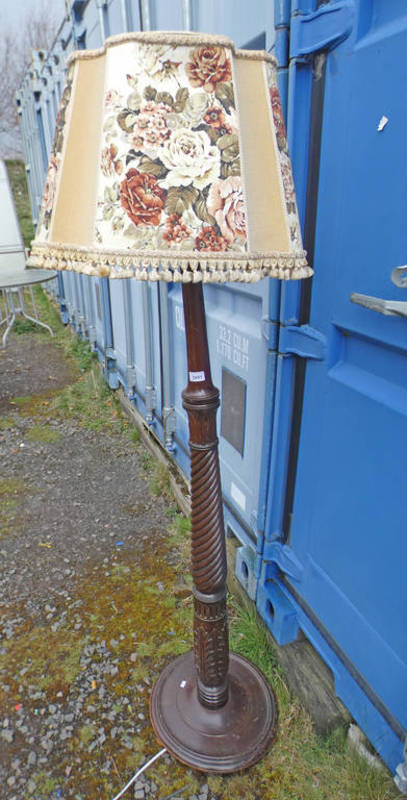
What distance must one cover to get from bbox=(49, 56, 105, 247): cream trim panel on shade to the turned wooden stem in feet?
1.19

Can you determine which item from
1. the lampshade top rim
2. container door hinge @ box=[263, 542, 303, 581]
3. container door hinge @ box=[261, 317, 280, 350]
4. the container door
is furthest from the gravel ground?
the lampshade top rim

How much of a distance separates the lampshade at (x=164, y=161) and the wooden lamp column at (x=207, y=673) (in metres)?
0.35

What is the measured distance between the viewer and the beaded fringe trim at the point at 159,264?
3.04 feet

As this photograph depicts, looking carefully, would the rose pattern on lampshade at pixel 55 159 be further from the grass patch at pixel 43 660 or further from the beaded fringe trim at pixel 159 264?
the grass patch at pixel 43 660

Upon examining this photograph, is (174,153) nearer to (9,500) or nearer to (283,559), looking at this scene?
(283,559)

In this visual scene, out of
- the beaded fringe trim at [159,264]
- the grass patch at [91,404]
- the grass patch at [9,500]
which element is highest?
the beaded fringe trim at [159,264]

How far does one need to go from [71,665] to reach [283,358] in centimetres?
149

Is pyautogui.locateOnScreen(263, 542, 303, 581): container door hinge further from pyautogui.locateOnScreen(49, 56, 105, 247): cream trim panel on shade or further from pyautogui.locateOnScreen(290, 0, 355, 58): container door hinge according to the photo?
pyautogui.locateOnScreen(290, 0, 355, 58): container door hinge

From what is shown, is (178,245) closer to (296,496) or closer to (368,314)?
(368,314)

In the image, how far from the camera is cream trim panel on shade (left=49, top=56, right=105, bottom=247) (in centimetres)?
94

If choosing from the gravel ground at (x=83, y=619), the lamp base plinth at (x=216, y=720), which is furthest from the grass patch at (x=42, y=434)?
the lamp base plinth at (x=216, y=720)

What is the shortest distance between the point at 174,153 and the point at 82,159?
0.18 meters

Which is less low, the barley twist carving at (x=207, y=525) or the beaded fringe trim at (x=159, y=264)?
the beaded fringe trim at (x=159, y=264)

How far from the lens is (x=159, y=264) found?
3.07 ft
